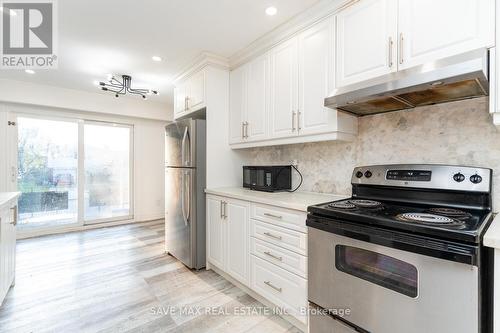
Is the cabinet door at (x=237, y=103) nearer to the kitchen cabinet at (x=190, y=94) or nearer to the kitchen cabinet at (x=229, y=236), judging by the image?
the kitchen cabinet at (x=190, y=94)

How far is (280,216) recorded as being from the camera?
6.00 feet

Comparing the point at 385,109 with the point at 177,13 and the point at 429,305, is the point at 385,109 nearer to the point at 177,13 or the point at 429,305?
the point at 429,305

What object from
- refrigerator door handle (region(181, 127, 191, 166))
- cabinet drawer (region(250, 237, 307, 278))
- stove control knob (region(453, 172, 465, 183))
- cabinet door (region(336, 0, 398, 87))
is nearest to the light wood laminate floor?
cabinet drawer (region(250, 237, 307, 278))

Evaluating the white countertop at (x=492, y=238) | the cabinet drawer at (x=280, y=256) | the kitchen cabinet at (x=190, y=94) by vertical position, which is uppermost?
the kitchen cabinet at (x=190, y=94)

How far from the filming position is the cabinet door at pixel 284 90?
6.98 feet

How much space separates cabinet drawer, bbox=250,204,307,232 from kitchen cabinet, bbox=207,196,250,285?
15 cm

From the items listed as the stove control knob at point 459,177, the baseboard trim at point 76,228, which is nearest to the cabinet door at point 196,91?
the stove control knob at point 459,177

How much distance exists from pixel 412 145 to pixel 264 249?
1.39 meters

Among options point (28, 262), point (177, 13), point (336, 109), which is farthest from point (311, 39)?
point (28, 262)

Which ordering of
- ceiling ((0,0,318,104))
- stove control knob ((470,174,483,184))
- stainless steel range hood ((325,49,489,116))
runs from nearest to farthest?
stainless steel range hood ((325,49,489,116)) → stove control knob ((470,174,483,184)) → ceiling ((0,0,318,104))

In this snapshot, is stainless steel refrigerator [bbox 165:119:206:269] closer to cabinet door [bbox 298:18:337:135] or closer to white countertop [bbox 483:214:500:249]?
cabinet door [bbox 298:18:337:135]

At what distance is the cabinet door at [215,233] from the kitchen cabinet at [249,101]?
818 mm

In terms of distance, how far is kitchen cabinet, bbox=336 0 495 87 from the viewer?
3.89 feet

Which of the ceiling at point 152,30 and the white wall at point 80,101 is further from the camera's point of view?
the white wall at point 80,101
